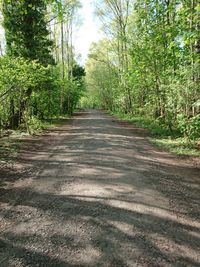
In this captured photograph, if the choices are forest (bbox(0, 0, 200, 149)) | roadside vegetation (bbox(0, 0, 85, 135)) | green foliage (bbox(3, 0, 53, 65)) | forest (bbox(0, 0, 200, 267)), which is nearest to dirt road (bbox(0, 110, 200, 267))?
forest (bbox(0, 0, 200, 267))

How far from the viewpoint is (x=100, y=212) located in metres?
5.03

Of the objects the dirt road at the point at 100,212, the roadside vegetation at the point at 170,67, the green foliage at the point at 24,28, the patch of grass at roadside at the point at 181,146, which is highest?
the green foliage at the point at 24,28

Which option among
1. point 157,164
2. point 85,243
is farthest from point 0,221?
point 157,164

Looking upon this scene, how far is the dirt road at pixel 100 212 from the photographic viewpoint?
12.5 feet

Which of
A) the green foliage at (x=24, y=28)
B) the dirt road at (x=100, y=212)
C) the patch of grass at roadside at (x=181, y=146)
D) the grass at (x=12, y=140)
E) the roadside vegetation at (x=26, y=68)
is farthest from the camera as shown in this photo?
the green foliage at (x=24, y=28)

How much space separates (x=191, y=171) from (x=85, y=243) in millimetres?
4562

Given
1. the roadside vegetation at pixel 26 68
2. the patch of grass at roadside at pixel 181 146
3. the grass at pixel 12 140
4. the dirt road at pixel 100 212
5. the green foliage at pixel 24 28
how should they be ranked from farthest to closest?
the green foliage at pixel 24 28 → the roadside vegetation at pixel 26 68 → the patch of grass at roadside at pixel 181 146 → the grass at pixel 12 140 → the dirt road at pixel 100 212

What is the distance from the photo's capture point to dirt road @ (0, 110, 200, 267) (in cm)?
380

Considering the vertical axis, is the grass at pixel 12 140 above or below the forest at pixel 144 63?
below

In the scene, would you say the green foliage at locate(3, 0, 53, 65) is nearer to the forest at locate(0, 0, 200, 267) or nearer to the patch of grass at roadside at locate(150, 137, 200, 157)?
the forest at locate(0, 0, 200, 267)

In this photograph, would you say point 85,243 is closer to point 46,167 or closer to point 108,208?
point 108,208

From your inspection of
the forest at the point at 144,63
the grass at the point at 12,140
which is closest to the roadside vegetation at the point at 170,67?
the forest at the point at 144,63

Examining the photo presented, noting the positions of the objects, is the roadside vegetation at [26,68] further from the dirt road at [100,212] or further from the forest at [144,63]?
the dirt road at [100,212]

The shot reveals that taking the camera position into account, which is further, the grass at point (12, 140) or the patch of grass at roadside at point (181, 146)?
the patch of grass at roadside at point (181, 146)
